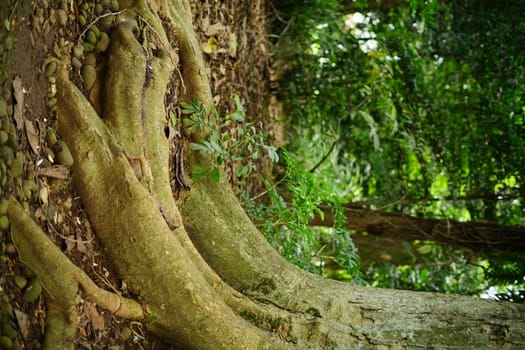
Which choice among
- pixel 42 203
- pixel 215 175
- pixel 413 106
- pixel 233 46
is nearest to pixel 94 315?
pixel 42 203

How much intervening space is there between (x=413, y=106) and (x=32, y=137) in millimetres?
3517

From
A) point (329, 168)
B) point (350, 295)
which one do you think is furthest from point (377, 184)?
point (350, 295)

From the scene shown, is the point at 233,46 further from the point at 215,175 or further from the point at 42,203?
the point at 42,203

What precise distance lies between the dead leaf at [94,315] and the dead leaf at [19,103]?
55 cm

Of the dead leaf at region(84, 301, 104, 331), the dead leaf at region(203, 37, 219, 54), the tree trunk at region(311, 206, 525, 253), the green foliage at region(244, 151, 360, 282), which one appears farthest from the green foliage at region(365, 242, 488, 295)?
the dead leaf at region(84, 301, 104, 331)

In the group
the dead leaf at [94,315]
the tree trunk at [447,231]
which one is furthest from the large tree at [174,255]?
Answer: the tree trunk at [447,231]

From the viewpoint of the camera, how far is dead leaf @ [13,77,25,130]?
1.69 m

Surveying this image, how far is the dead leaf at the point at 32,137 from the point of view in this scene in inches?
68.4

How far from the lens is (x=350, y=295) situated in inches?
93.4

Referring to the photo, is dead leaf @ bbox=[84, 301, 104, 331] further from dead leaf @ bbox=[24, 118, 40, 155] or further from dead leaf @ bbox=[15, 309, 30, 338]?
dead leaf @ bbox=[24, 118, 40, 155]

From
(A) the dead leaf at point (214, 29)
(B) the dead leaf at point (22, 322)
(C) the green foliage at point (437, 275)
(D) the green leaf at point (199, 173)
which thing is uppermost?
(A) the dead leaf at point (214, 29)

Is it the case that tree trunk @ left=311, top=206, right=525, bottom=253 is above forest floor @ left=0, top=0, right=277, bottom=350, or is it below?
below

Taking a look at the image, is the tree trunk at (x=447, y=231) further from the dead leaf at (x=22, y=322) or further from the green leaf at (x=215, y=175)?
the dead leaf at (x=22, y=322)

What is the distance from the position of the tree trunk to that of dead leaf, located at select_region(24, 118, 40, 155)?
2.74 m
